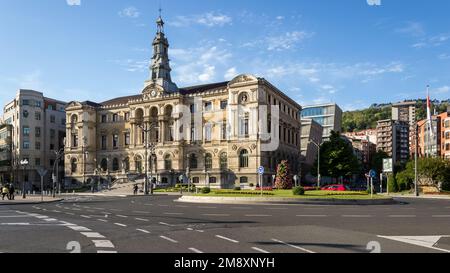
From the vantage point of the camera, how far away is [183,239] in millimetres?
14578

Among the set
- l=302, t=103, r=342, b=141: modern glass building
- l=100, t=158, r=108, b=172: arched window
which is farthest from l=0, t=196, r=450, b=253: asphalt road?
l=302, t=103, r=342, b=141: modern glass building

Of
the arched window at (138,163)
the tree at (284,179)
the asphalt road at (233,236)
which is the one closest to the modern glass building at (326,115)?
the arched window at (138,163)

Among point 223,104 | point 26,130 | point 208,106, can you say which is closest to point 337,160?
point 223,104

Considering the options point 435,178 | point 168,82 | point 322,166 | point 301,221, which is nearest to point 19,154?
point 168,82

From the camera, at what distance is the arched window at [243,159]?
83750 millimetres

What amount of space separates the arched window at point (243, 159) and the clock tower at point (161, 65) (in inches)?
1001

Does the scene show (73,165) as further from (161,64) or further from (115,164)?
(161,64)

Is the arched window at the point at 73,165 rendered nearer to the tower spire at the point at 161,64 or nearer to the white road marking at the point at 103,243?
the tower spire at the point at 161,64

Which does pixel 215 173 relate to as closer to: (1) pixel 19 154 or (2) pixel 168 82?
(2) pixel 168 82

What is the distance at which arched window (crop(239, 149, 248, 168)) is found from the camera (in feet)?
275

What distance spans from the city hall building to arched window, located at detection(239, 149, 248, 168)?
197 mm

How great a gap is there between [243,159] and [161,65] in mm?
32902

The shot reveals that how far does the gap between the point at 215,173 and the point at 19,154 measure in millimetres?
55080
